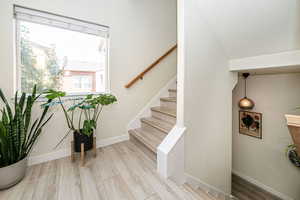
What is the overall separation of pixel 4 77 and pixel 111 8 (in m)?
1.78

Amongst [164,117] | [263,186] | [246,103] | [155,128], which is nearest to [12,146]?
[155,128]

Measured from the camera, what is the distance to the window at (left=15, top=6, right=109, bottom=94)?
1673mm

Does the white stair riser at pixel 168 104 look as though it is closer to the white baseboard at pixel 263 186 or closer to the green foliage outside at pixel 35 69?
the green foliage outside at pixel 35 69

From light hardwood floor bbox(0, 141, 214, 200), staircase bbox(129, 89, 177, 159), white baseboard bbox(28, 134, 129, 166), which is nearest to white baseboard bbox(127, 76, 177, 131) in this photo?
staircase bbox(129, 89, 177, 159)

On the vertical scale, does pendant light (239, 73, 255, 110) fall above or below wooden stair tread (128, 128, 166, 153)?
above

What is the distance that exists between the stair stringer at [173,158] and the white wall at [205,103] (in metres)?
0.10

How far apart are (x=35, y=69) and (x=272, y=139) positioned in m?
3.94

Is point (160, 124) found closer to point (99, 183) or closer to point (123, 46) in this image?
point (99, 183)

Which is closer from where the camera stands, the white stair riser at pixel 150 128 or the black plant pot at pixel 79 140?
the black plant pot at pixel 79 140

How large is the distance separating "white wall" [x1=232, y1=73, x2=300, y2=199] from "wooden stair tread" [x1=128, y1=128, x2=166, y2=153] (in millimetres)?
2008

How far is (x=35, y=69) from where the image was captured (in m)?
1.75

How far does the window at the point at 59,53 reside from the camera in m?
1.67

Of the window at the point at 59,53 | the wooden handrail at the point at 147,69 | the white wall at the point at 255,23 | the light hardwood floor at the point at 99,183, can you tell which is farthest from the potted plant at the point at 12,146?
the white wall at the point at 255,23

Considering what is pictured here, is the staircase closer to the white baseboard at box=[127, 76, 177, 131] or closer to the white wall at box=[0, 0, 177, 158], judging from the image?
the white baseboard at box=[127, 76, 177, 131]
